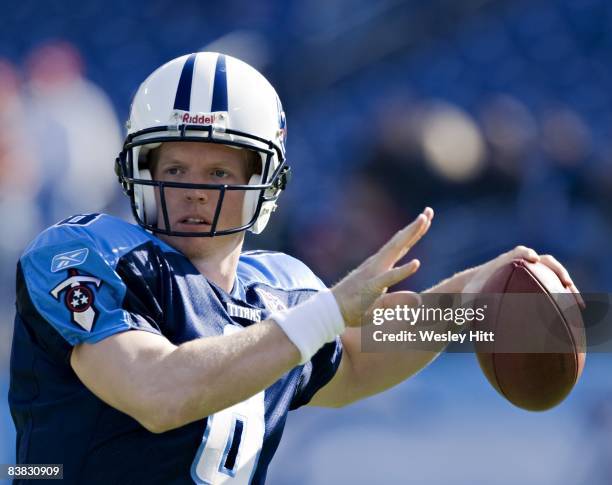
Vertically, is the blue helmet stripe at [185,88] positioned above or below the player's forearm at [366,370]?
above

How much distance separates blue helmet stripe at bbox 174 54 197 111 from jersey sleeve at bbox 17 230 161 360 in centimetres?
46

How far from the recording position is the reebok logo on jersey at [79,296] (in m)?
2.00

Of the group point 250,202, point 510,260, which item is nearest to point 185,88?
point 250,202

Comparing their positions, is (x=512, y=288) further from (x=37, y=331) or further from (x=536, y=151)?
(x=536, y=151)

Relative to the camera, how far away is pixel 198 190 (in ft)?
7.73

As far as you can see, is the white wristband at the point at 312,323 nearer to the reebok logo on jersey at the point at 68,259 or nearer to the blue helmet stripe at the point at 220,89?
the reebok logo on jersey at the point at 68,259

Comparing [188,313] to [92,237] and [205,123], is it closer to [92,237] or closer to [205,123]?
[92,237]

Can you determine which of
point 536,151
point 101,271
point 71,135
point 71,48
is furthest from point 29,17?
point 101,271

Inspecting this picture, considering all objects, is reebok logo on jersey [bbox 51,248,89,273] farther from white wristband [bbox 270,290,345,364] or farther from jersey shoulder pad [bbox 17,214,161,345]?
white wristband [bbox 270,290,345,364]

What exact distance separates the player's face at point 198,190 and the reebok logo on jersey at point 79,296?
36 centimetres

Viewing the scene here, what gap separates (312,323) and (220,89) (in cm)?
75

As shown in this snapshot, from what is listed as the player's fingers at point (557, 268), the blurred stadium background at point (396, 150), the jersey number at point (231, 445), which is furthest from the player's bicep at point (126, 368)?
the blurred stadium background at point (396, 150)

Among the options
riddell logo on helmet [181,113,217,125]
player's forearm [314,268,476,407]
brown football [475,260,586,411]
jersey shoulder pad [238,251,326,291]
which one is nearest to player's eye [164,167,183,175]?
riddell logo on helmet [181,113,217,125]

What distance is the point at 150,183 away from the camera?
2.35m
